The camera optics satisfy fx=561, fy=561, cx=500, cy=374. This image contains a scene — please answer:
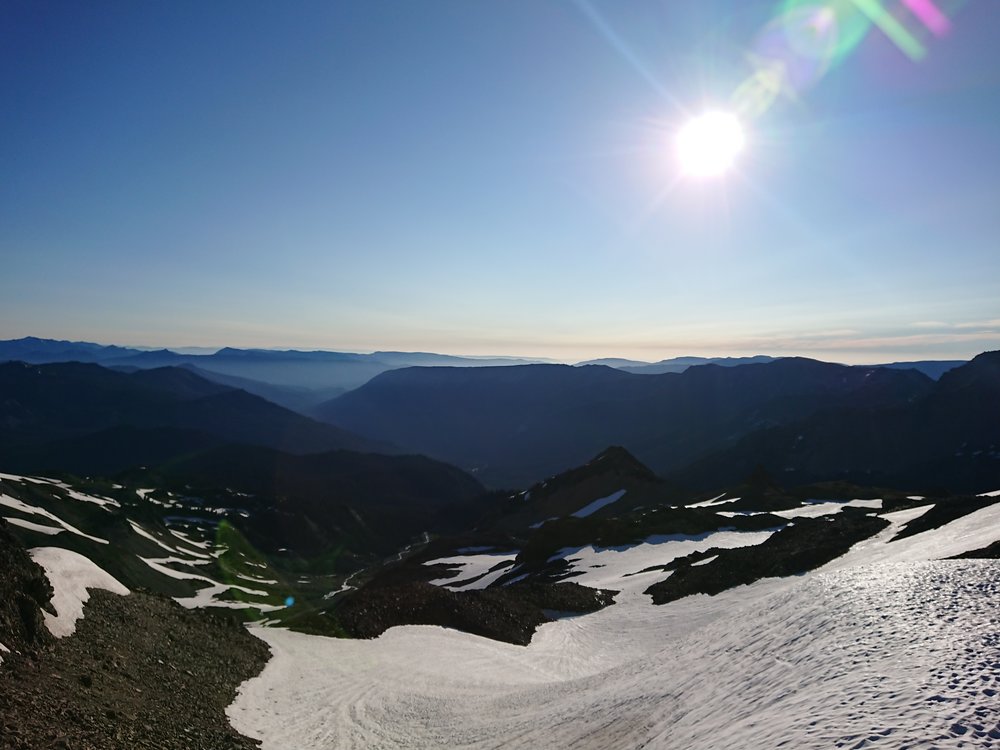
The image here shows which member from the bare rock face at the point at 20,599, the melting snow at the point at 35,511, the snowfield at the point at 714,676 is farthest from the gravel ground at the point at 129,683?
the melting snow at the point at 35,511

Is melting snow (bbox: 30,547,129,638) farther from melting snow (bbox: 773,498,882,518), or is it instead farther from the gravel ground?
melting snow (bbox: 773,498,882,518)

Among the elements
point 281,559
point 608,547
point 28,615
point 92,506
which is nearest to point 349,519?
point 281,559

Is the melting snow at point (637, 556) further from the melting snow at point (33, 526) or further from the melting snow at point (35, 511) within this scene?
the melting snow at point (33, 526)

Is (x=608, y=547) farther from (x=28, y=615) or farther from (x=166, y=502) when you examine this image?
(x=166, y=502)

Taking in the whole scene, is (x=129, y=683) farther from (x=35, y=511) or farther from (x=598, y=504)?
(x=598, y=504)

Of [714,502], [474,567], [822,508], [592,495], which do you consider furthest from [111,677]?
[592,495]
